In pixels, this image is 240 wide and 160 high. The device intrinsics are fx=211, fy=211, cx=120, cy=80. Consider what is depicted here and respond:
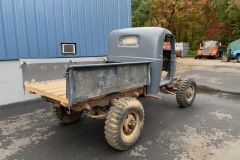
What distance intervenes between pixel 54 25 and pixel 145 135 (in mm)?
5180

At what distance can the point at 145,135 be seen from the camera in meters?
4.59

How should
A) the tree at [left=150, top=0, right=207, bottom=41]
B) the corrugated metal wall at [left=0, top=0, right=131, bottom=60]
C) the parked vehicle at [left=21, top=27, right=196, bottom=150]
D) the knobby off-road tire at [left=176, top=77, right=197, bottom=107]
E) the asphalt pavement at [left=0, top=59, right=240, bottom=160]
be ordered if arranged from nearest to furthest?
the parked vehicle at [left=21, top=27, right=196, bottom=150]
the asphalt pavement at [left=0, top=59, right=240, bottom=160]
the knobby off-road tire at [left=176, top=77, right=197, bottom=107]
the corrugated metal wall at [left=0, top=0, right=131, bottom=60]
the tree at [left=150, top=0, right=207, bottom=41]

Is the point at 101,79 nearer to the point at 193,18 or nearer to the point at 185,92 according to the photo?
the point at 185,92

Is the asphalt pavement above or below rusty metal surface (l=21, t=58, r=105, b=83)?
below

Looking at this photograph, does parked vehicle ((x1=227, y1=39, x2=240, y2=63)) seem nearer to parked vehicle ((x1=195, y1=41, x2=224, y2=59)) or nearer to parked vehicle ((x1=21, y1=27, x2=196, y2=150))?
parked vehicle ((x1=195, y1=41, x2=224, y2=59))

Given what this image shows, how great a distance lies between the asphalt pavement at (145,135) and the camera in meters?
3.84

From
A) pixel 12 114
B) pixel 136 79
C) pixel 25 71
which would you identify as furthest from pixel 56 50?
pixel 136 79

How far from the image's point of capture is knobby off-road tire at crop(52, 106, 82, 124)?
4.94m

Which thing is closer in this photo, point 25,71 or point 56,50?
point 25,71

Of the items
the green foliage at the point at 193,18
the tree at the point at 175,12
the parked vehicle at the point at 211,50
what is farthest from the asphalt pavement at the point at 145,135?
the green foliage at the point at 193,18

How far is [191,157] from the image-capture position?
3682 millimetres

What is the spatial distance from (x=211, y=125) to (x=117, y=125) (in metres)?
2.68

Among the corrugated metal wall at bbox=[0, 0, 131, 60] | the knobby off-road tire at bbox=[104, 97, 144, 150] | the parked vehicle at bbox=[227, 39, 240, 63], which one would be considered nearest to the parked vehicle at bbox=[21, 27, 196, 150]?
the knobby off-road tire at bbox=[104, 97, 144, 150]

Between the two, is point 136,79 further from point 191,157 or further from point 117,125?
point 191,157
